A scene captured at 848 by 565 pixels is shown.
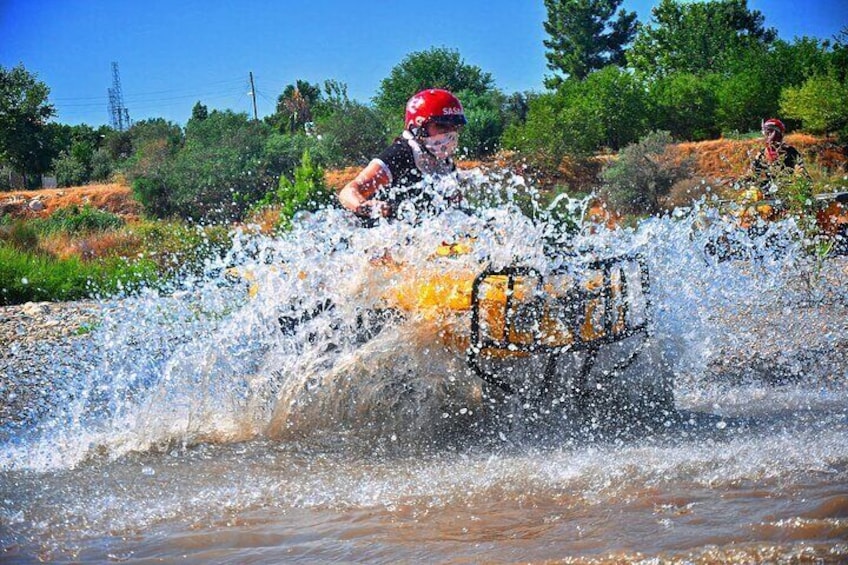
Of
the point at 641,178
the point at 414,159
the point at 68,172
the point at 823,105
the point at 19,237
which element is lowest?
the point at 414,159

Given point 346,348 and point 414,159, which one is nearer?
point 346,348

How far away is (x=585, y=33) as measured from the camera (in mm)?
61906

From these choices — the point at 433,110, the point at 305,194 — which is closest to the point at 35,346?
the point at 433,110

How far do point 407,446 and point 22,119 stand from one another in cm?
3736

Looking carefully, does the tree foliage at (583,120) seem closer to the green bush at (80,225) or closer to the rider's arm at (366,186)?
the green bush at (80,225)

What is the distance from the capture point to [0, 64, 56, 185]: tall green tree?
37188mm

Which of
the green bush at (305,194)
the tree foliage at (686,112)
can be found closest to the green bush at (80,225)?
the green bush at (305,194)

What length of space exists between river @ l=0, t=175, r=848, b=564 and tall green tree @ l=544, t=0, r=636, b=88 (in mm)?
57646

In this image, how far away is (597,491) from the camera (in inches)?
162

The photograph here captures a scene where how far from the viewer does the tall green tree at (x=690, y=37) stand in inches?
1928

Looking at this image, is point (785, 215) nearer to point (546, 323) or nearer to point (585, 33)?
point (546, 323)

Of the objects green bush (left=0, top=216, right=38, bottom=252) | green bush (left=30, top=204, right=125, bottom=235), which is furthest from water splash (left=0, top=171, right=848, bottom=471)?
green bush (left=30, top=204, right=125, bottom=235)

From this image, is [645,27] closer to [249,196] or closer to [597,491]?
[249,196]

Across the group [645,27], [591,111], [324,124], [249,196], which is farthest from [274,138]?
[645,27]
